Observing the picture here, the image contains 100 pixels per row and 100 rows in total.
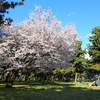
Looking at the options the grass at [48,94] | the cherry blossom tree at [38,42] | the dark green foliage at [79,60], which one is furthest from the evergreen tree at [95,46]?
the grass at [48,94]

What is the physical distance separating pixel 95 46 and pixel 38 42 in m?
26.9

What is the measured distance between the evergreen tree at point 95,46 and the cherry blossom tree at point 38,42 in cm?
2055

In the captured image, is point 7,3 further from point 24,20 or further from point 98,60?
point 98,60

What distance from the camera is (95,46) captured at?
3950 centimetres

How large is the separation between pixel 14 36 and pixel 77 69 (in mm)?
32909

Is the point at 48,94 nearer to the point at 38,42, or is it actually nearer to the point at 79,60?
the point at 38,42

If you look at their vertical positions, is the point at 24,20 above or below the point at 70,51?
above

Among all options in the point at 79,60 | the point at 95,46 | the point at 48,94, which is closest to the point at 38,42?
the point at 48,94

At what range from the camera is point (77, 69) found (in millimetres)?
47031

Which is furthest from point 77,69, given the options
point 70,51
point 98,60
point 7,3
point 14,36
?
point 7,3

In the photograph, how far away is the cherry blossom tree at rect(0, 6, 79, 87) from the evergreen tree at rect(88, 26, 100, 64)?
2055 cm

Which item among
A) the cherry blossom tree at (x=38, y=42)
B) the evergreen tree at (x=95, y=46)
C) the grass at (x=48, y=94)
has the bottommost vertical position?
the grass at (x=48, y=94)

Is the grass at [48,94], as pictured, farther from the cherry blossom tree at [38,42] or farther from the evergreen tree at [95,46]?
the evergreen tree at [95,46]

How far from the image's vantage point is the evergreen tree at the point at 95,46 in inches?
1481
